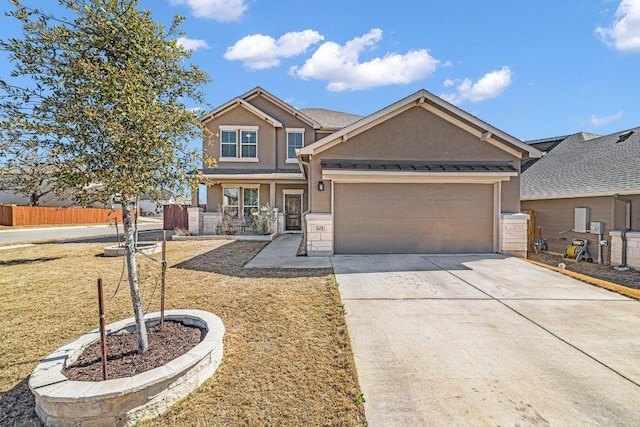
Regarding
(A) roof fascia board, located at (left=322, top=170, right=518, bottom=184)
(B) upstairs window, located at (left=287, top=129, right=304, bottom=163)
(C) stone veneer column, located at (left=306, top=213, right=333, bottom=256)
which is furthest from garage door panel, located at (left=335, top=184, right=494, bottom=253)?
(B) upstairs window, located at (left=287, top=129, right=304, bottom=163)

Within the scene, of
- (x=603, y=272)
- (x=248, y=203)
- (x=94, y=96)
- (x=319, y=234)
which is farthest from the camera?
(x=248, y=203)

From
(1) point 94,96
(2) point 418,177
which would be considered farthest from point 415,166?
(1) point 94,96

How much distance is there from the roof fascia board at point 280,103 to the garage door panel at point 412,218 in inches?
333

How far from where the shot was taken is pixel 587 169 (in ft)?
45.1

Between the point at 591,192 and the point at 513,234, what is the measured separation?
16.9 feet

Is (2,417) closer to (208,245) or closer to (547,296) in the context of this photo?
(547,296)

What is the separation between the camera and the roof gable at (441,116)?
31.4 ft

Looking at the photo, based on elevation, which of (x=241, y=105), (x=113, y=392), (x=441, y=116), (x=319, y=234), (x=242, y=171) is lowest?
(x=113, y=392)

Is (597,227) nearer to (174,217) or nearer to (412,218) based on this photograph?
(412,218)

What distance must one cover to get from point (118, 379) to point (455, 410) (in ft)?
10.4

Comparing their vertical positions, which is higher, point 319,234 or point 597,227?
point 597,227

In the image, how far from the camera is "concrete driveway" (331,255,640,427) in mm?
2819

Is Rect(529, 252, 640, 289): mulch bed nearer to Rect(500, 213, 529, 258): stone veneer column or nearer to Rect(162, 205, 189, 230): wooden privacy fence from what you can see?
Rect(500, 213, 529, 258): stone veneer column

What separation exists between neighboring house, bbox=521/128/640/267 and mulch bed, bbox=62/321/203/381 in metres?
14.0
